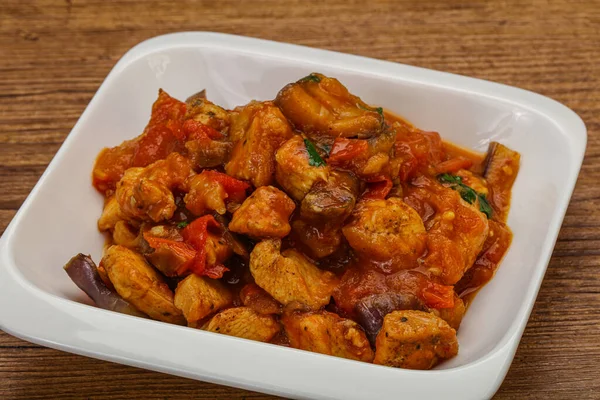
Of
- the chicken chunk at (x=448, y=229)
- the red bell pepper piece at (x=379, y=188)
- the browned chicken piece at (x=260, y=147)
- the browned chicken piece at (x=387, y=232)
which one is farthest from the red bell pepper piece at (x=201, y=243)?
the chicken chunk at (x=448, y=229)

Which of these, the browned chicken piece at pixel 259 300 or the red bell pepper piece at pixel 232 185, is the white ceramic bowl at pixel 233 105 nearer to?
the browned chicken piece at pixel 259 300

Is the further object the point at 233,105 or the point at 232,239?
the point at 233,105

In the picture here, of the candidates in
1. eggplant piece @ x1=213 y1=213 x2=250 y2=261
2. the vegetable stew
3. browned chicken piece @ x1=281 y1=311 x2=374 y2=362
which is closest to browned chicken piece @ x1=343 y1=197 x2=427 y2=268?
the vegetable stew

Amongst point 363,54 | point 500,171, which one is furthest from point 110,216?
point 363,54

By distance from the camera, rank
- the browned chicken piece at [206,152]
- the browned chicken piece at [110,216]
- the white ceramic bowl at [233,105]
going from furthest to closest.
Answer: the browned chicken piece at [110,216] → the browned chicken piece at [206,152] → the white ceramic bowl at [233,105]

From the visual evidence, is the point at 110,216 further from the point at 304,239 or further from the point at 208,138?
the point at 304,239

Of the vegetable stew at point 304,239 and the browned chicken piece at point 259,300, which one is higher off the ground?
the vegetable stew at point 304,239
